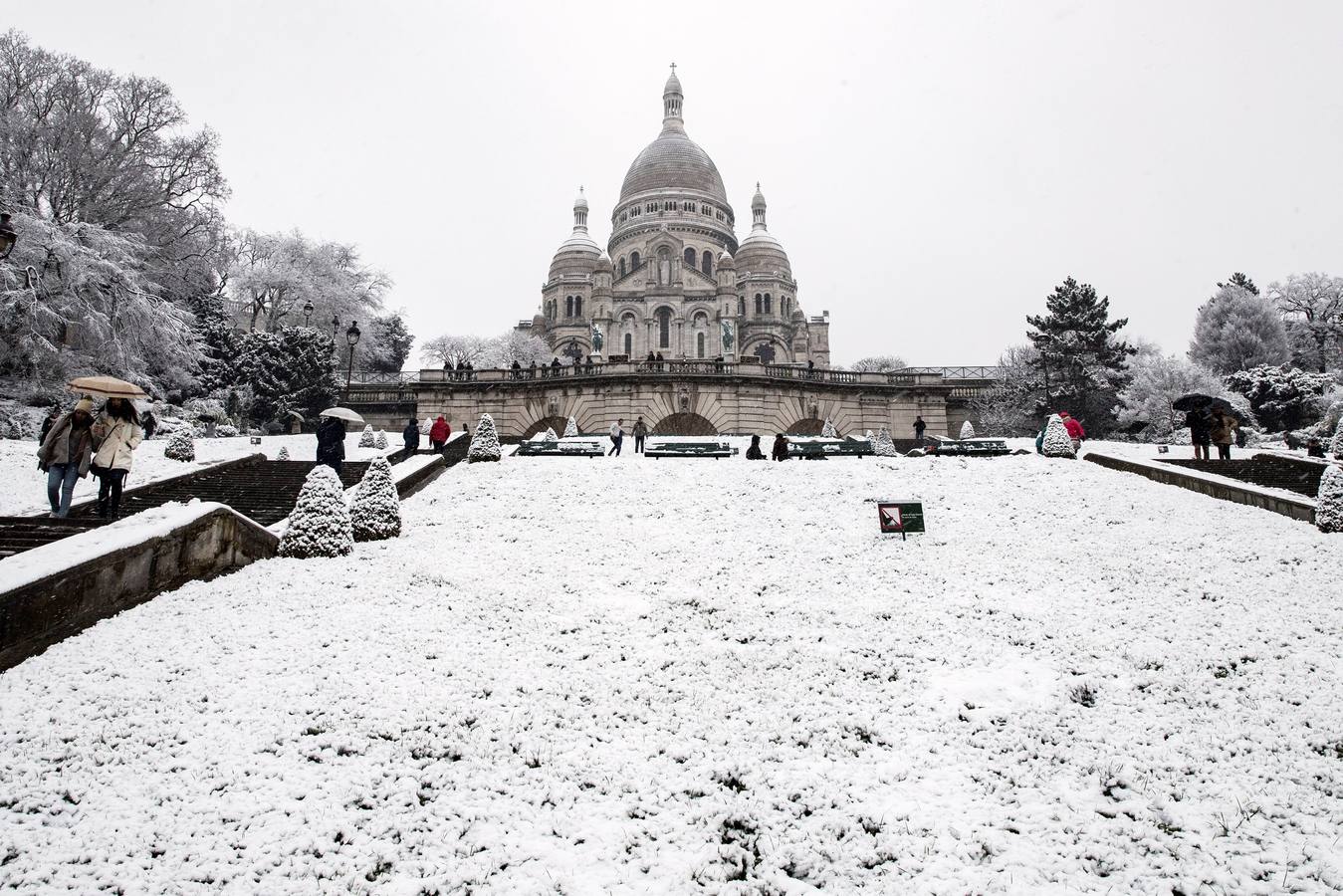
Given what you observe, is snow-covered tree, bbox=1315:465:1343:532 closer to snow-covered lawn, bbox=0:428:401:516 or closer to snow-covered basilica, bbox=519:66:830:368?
snow-covered lawn, bbox=0:428:401:516

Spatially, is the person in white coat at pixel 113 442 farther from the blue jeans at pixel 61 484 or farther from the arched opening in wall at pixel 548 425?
the arched opening in wall at pixel 548 425

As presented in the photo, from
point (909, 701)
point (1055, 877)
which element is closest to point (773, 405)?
point (909, 701)

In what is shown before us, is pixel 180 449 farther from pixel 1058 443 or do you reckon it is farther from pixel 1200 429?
pixel 1200 429

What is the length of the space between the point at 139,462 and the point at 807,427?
73.1ft

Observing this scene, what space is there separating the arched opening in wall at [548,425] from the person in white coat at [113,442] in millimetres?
19362

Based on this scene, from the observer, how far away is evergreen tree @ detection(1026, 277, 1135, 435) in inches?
1372

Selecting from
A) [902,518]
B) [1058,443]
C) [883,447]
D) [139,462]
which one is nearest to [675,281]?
[883,447]

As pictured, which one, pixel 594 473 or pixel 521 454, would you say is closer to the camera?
pixel 594 473

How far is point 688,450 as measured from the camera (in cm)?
1922

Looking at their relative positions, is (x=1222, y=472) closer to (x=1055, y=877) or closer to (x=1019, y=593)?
(x=1019, y=593)

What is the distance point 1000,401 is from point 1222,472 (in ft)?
73.5

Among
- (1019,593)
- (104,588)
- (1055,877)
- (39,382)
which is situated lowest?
(1055,877)

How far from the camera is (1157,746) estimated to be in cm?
458

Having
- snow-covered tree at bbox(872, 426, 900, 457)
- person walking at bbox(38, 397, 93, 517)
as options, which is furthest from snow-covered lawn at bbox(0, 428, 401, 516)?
snow-covered tree at bbox(872, 426, 900, 457)
